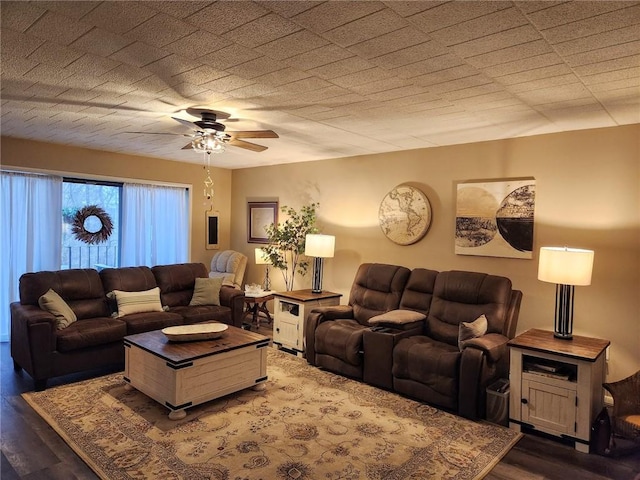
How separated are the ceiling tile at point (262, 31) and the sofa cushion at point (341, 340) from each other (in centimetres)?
280

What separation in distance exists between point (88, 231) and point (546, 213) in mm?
5508

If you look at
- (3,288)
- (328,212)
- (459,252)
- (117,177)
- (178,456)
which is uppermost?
(117,177)

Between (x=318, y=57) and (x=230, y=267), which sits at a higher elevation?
(x=318, y=57)

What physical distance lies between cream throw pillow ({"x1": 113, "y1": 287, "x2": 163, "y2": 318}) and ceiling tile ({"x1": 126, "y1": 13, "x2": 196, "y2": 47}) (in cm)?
315

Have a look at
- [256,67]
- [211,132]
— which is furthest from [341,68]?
[211,132]

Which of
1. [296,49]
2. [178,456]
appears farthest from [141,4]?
[178,456]

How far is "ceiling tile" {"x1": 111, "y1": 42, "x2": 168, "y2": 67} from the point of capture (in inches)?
87.7

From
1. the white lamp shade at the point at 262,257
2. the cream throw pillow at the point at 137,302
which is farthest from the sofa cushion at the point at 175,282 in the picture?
the white lamp shade at the point at 262,257

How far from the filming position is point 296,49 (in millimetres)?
2219

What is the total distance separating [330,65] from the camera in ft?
7.98

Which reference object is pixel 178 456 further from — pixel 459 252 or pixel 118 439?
pixel 459 252

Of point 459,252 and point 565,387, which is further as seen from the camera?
point 459,252

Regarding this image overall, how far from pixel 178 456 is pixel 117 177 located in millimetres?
4249

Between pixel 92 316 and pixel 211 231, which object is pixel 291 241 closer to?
pixel 211 231
